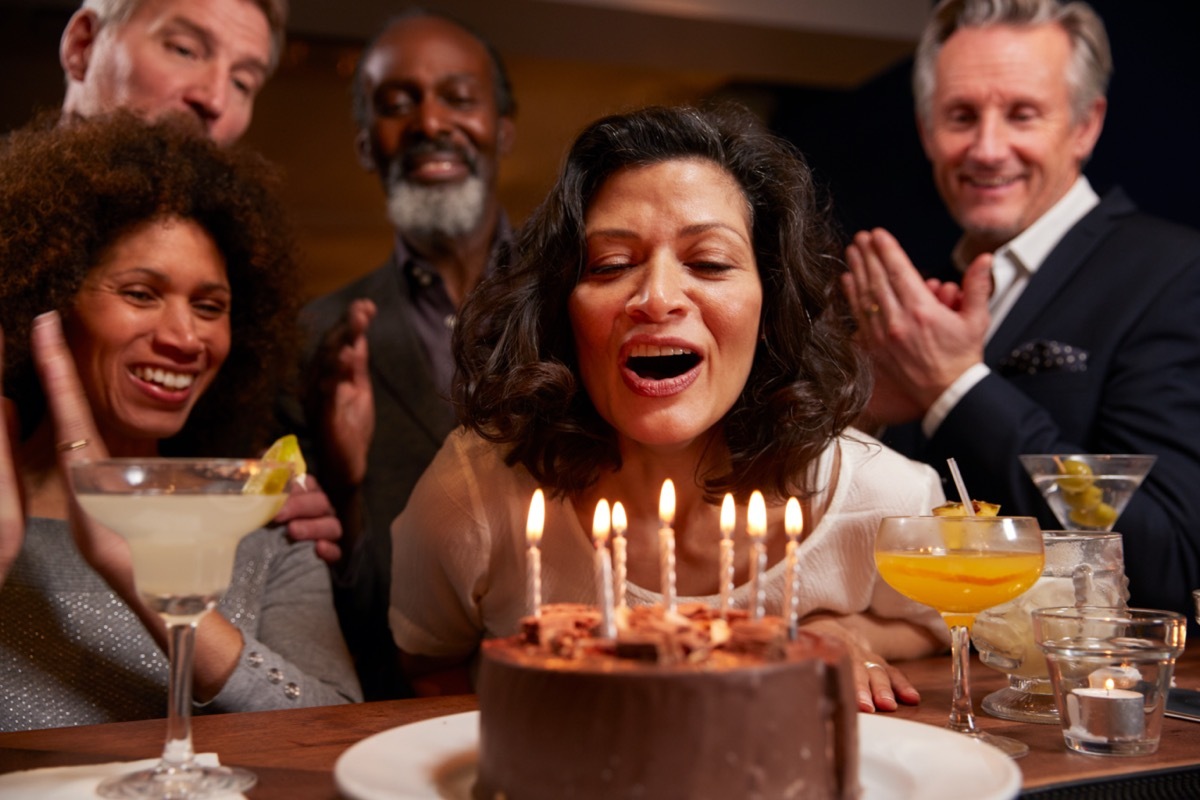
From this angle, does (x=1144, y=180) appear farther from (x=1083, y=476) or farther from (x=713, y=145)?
(x=713, y=145)

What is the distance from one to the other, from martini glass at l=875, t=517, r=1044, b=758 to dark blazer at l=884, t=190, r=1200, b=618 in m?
1.06

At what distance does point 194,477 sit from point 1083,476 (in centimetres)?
171

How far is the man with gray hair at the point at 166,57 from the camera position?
120 inches

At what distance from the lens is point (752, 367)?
2.31 metres

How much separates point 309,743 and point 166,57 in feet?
7.11

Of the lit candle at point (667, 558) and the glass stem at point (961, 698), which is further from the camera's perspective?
the glass stem at point (961, 698)

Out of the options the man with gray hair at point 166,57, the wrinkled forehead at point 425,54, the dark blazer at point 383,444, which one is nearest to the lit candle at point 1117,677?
the dark blazer at point 383,444

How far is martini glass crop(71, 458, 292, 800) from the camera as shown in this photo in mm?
1339

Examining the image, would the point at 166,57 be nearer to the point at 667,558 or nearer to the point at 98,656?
the point at 98,656

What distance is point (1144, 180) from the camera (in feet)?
13.9

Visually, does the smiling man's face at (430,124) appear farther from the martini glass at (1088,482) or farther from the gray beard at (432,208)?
the martini glass at (1088,482)

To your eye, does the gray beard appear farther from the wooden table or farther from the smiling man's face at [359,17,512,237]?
the wooden table

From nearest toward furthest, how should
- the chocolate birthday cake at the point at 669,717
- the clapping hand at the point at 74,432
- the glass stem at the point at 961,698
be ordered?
the chocolate birthday cake at the point at 669,717
the glass stem at the point at 961,698
the clapping hand at the point at 74,432

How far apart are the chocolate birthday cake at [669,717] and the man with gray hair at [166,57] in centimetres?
222
